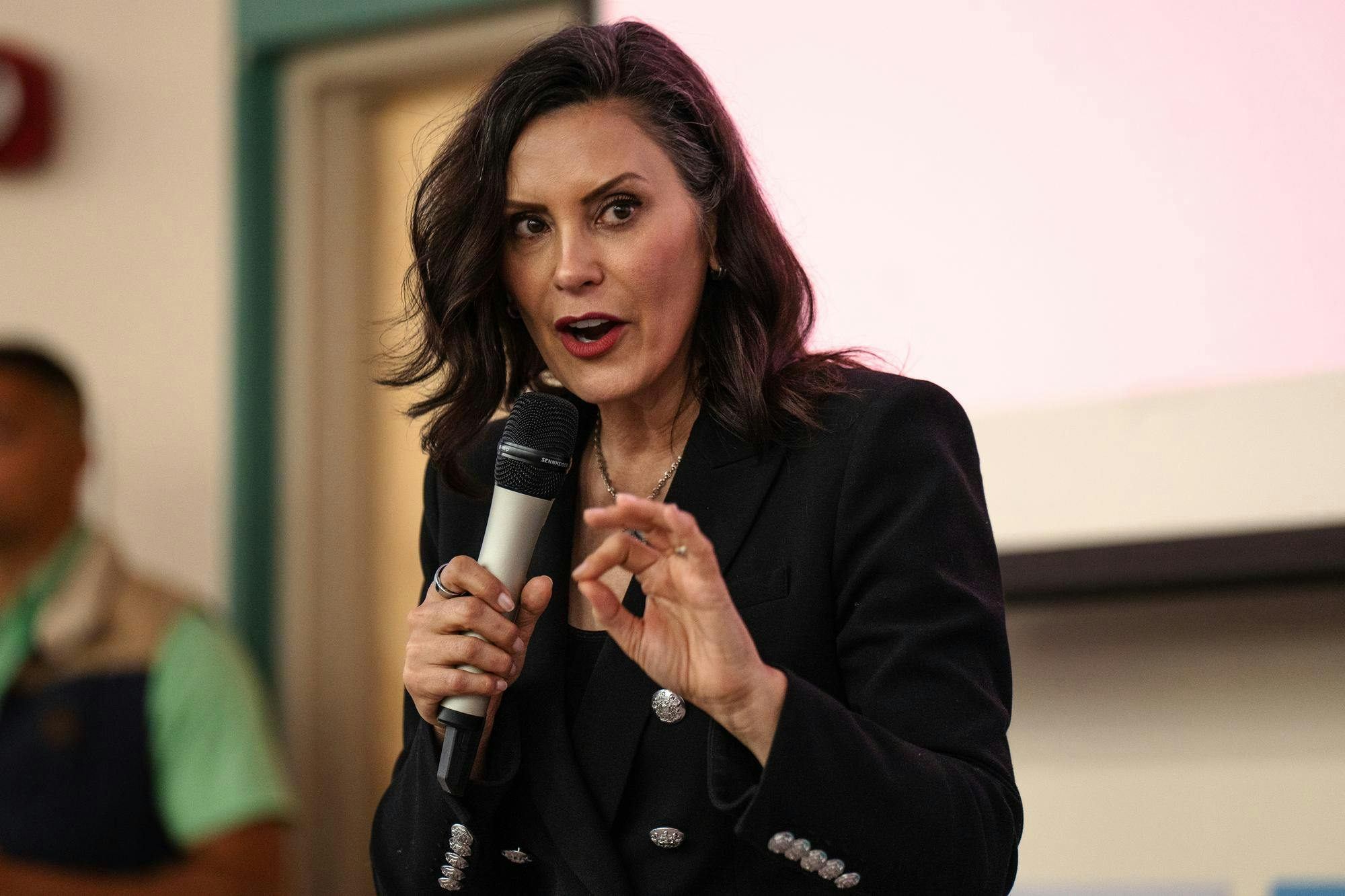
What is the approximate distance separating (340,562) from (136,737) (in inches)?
28.3

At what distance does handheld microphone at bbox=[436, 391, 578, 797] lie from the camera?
44.8 inches

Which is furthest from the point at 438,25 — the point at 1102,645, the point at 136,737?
the point at 1102,645

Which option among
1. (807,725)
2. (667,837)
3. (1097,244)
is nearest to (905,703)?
(807,725)

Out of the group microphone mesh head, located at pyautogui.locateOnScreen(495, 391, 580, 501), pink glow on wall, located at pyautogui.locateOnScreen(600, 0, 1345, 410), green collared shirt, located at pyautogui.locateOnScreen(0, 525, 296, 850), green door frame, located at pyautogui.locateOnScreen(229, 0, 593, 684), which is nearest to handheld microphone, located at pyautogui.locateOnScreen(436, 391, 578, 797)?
microphone mesh head, located at pyautogui.locateOnScreen(495, 391, 580, 501)

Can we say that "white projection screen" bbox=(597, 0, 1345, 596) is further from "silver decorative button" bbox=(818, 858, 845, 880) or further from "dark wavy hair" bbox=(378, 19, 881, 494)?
"silver decorative button" bbox=(818, 858, 845, 880)

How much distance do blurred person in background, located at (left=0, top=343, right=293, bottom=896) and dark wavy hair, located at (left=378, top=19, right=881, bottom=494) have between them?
163 centimetres

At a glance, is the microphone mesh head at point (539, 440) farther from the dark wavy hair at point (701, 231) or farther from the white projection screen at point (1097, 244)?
the white projection screen at point (1097, 244)

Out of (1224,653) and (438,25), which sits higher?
(438,25)

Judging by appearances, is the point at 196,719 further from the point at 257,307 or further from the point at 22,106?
the point at 22,106

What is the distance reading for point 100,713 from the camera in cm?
290

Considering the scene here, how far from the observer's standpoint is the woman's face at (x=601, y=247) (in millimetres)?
1310

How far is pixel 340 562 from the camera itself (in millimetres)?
3496

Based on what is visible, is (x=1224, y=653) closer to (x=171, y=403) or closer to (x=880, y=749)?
(x=880, y=749)

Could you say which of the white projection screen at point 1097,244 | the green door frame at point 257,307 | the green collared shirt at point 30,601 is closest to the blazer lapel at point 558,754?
the white projection screen at point 1097,244
